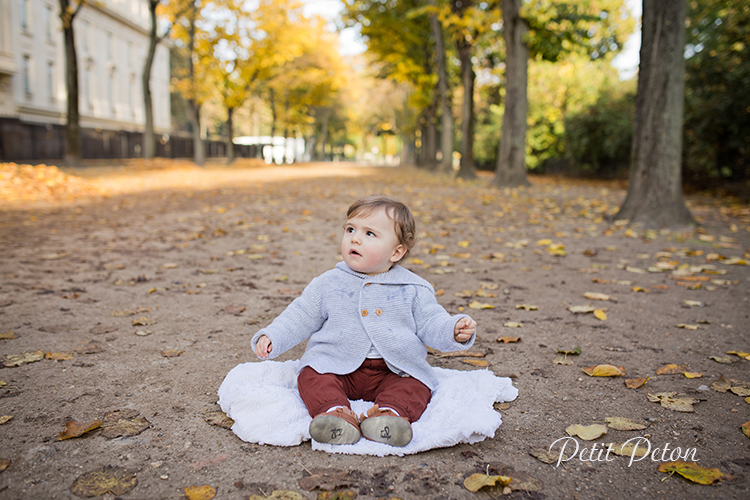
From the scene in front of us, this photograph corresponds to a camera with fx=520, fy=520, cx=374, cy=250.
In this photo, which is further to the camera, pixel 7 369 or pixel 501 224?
pixel 501 224

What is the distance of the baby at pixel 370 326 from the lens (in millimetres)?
2229

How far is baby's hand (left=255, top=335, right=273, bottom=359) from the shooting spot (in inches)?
86.7

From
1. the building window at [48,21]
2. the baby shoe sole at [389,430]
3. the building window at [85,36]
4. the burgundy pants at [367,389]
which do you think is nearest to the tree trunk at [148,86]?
the building window at [48,21]

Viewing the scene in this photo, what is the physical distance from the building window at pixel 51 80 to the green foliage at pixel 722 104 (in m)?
31.6

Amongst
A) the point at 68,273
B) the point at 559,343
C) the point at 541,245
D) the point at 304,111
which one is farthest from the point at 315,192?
the point at 304,111

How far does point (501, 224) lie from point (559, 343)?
17.1ft

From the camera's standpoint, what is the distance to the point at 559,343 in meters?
3.17

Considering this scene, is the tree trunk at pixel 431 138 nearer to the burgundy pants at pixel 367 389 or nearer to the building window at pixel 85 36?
the burgundy pants at pixel 367 389

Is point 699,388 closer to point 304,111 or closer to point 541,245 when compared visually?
point 541,245

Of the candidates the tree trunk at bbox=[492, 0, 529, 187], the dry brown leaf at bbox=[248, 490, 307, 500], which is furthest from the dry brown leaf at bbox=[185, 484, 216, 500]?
the tree trunk at bbox=[492, 0, 529, 187]

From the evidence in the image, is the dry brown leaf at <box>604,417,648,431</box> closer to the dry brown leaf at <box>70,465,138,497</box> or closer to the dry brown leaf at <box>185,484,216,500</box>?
the dry brown leaf at <box>185,484,216,500</box>

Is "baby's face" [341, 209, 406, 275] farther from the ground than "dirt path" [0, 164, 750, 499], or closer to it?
farther from the ground

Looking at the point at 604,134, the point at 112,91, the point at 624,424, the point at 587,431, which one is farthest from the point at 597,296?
the point at 112,91

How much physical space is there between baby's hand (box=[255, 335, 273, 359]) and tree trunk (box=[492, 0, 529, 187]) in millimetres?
12824
